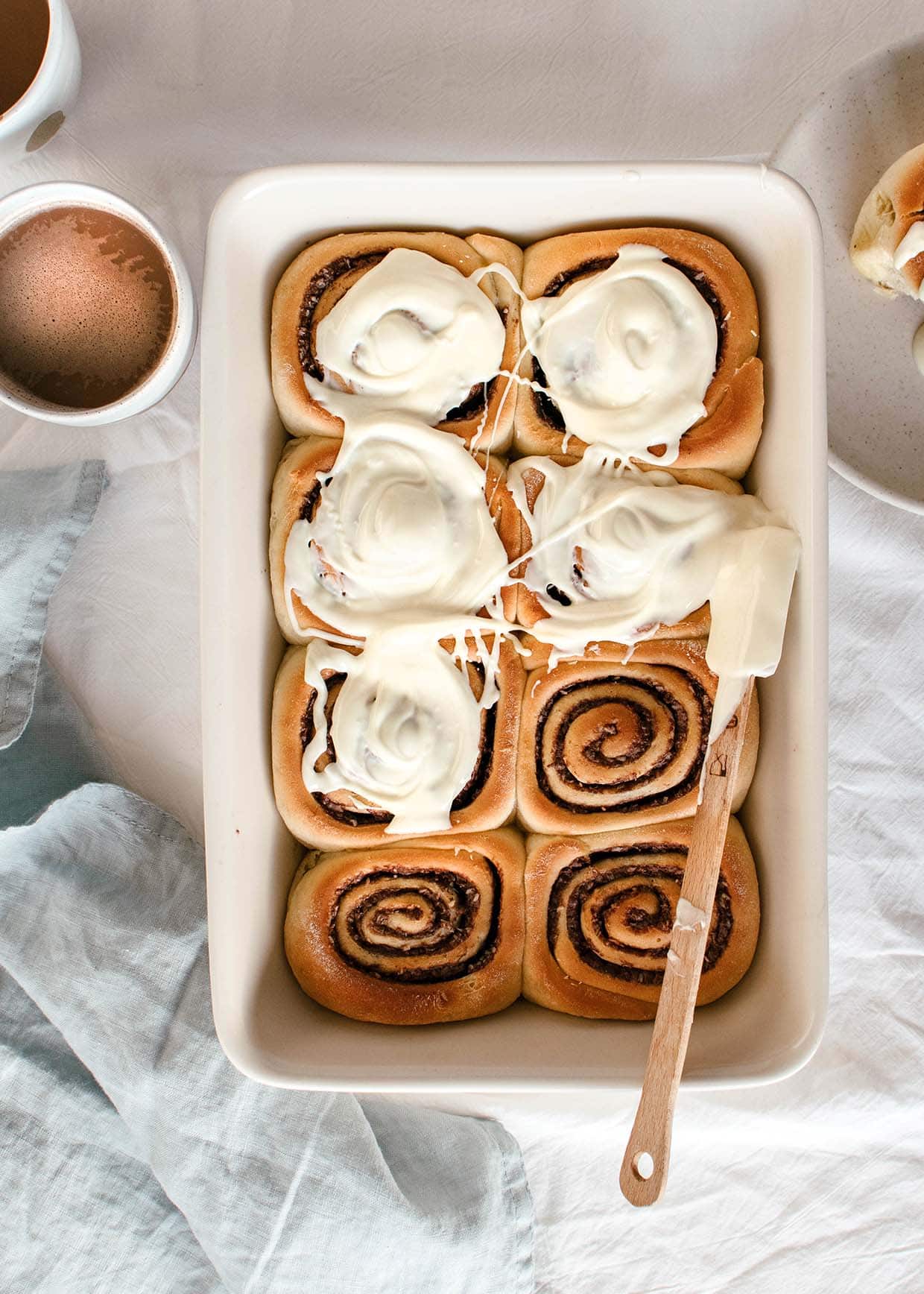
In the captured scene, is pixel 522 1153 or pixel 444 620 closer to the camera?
pixel 444 620

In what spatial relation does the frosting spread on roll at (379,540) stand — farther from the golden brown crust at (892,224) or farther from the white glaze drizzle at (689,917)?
the golden brown crust at (892,224)

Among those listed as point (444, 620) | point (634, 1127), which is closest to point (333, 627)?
point (444, 620)

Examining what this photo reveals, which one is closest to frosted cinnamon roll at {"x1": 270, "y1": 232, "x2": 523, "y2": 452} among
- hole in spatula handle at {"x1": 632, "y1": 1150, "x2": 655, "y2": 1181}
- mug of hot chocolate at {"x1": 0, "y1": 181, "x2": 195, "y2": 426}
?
mug of hot chocolate at {"x1": 0, "y1": 181, "x2": 195, "y2": 426}

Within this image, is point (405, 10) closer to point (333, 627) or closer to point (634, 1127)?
point (333, 627)

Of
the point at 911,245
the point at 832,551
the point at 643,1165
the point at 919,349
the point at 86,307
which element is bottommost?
the point at 643,1165

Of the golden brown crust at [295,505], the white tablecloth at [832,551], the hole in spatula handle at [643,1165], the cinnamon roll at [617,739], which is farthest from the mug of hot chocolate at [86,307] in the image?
the hole in spatula handle at [643,1165]

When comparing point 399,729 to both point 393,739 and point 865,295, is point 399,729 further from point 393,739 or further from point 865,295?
point 865,295

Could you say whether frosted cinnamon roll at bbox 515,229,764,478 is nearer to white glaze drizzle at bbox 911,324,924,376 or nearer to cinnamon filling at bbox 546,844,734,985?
white glaze drizzle at bbox 911,324,924,376

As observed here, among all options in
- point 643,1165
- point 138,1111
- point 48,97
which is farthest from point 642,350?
point 138,1111
